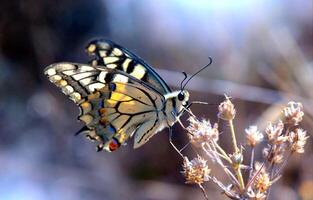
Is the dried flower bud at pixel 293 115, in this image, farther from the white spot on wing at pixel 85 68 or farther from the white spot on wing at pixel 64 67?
the white spot on wing at pixel 64 67

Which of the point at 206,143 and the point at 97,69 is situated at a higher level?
the point at 97,69

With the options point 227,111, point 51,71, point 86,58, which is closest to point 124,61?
point 51,71

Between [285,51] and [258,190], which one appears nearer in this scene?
[258,190]

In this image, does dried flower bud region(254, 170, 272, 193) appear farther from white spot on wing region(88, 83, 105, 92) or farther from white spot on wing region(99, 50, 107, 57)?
white spot on wing region(99, 50, 107, 57)

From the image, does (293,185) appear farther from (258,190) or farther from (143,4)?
(143,4)

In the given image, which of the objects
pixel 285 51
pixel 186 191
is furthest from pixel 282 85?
pixel 186 191

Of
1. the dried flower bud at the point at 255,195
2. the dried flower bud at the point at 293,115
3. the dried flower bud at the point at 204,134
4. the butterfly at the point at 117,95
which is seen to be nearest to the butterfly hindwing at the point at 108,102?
the butterfly at the point at 117,95
